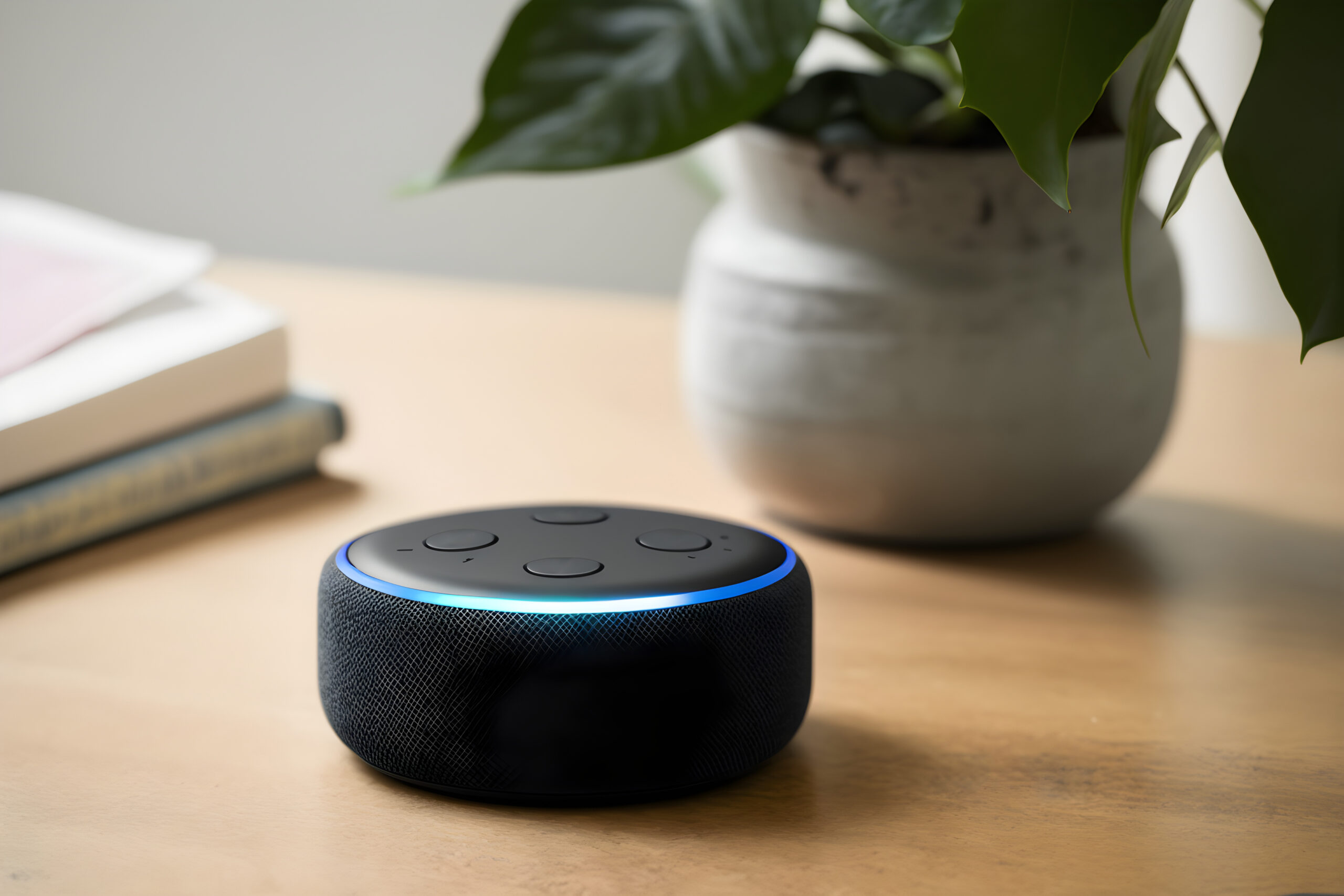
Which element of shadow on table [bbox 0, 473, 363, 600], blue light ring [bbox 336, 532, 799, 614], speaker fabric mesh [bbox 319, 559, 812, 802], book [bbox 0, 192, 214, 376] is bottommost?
shadow on table [bbox 0, 473, 363, 600]

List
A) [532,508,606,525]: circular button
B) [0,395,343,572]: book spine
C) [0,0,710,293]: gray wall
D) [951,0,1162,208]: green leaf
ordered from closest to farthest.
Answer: [951,0,1162,208]: green leaf, [532,508,606,525]: circular button, [0,395,343,572]: book spine, [0,0,710,293]: gray wall

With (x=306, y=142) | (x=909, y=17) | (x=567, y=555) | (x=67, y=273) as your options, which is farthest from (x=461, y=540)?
(x=306, y=142)

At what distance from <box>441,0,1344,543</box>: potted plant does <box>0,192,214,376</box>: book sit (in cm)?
20

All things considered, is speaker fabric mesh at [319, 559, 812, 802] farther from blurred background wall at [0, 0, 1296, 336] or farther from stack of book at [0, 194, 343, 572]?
blurred background wall at [0, 0, 1296, 336]

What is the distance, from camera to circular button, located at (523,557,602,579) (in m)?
0.33

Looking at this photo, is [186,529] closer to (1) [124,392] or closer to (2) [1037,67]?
(1) [124,392]

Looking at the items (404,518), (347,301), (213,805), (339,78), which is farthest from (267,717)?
(339,78)

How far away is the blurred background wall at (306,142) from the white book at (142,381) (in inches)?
40.1

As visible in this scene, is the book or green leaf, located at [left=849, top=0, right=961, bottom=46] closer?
green leaf, located at [left=849, top=0, right=961, bottom=46]

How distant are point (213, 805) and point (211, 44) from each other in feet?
4.90

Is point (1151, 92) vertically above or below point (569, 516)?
above

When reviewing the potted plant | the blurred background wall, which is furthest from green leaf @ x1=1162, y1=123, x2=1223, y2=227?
the blurred background wall

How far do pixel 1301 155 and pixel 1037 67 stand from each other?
0.06m

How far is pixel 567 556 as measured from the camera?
0.35m
